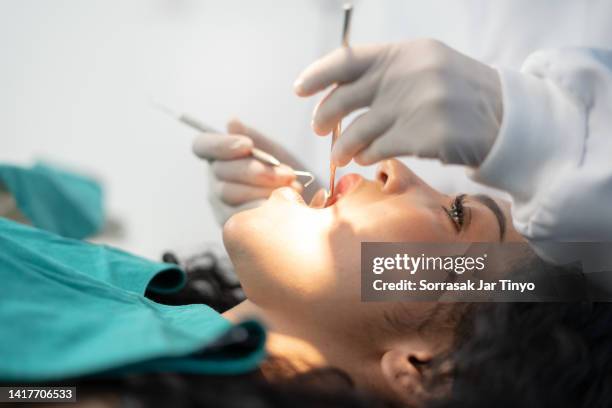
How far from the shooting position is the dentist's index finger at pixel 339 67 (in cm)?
78

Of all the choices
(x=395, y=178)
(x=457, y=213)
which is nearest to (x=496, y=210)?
(x=457, y=213)

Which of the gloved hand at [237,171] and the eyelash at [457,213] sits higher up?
the gloved hand at [237,171]

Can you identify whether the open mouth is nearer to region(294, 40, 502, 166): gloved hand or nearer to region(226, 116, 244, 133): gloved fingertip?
region(294, 40, 502, 166): gloved hand

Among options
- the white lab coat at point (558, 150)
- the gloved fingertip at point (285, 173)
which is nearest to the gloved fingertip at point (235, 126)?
the gloved fingertip at point (285, 173)

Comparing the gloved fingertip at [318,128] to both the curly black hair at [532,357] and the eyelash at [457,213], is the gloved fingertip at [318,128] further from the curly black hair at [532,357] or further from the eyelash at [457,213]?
the curly black hair at [532,357]

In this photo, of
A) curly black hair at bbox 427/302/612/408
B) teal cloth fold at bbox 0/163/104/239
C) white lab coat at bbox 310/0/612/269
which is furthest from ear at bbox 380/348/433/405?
teal cloth fold at bbox 0/163/104/239

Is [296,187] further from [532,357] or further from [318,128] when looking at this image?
[532,357]

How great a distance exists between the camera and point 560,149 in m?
0.78

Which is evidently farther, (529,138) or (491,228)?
(491,228)

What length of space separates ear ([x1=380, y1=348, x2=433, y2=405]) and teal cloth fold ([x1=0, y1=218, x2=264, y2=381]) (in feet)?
0.90

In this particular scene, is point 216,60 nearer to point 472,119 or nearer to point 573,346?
point 472,119

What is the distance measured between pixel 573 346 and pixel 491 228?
223 mm

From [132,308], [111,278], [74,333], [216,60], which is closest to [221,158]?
[111,278]

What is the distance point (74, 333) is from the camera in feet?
2.25
